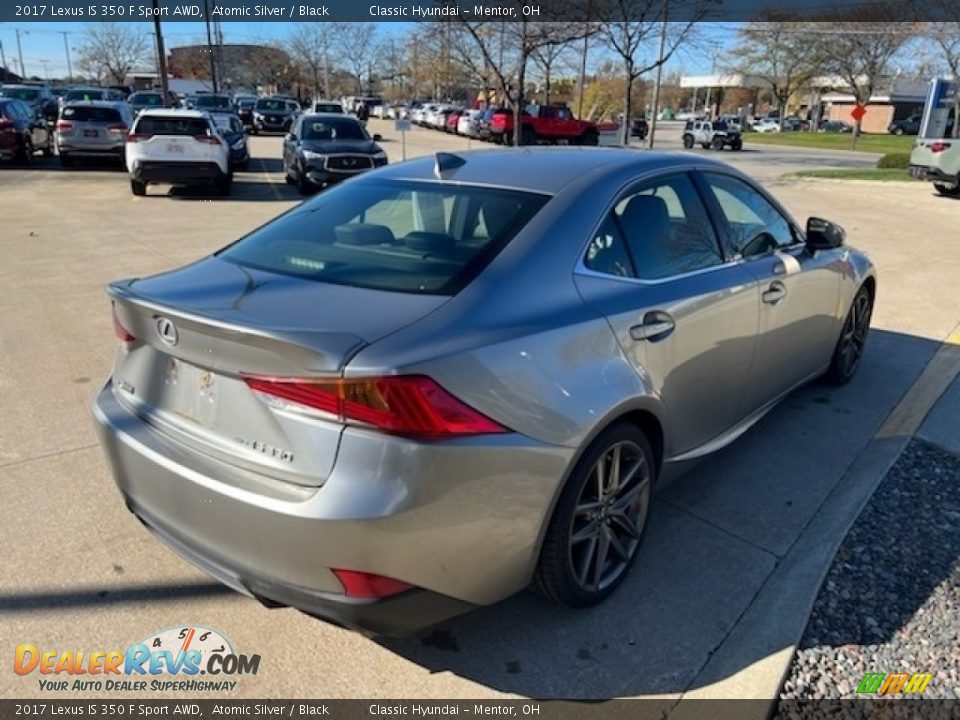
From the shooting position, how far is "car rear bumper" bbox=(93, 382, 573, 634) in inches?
78.9

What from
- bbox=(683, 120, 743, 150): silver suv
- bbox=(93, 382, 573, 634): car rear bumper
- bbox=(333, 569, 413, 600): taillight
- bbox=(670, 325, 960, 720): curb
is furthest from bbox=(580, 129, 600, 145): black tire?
bbox=(333, 569, 413, 600): taillight

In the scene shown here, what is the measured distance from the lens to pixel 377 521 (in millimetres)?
1992

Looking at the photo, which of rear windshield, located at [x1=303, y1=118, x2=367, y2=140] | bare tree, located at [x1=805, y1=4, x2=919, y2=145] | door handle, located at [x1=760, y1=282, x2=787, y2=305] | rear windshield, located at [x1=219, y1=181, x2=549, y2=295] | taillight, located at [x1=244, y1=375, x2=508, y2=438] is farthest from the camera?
bare tree, located at [x1=805, y1=4, x2=919, y2=145]

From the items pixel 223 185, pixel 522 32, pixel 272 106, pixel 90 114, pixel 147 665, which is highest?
pixel 522 32

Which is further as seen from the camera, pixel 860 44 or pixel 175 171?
pixel 860 44

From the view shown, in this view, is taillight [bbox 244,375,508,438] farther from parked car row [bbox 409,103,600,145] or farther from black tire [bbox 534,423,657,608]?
parked car row [bbox 409,103,600,145]

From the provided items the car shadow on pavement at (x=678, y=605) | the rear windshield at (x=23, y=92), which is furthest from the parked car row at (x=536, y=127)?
the car shadow on pavement at (x=678, y=605)

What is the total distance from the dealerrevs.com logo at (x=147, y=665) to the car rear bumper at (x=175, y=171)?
42.8 ft

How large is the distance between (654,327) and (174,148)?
13.4m

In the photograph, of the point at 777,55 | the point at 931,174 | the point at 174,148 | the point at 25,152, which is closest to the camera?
the point at 174,148

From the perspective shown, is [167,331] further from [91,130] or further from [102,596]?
[91,130]

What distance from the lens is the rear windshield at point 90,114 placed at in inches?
695

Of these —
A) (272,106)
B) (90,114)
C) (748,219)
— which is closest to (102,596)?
(748,219)

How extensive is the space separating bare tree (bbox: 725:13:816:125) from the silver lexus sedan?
179 ft
